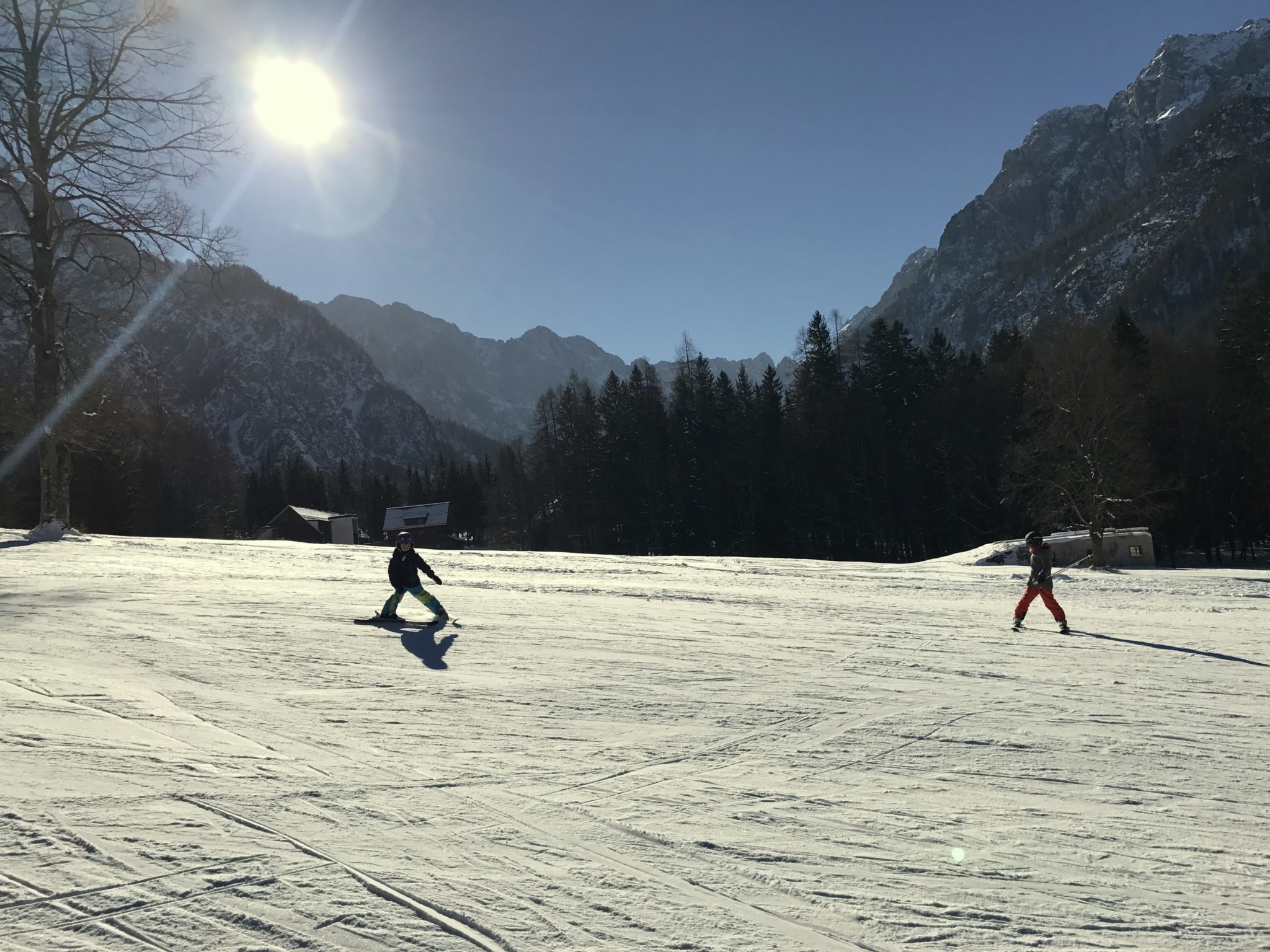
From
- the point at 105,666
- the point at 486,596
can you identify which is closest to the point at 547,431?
the point at 486,596

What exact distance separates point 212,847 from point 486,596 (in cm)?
1007

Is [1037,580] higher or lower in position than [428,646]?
higher

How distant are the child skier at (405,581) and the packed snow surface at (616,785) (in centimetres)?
62

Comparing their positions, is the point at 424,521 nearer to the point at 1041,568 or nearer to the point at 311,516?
the point at 311,516

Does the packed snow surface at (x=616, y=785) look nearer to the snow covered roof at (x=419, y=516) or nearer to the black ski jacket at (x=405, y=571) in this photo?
the black ski jacket at (x=405, y=571)

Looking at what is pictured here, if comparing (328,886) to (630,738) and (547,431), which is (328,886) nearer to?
(630,738)

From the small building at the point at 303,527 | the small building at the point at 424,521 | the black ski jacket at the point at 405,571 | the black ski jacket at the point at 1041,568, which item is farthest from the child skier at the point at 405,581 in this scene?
the small building at the point at 424,521

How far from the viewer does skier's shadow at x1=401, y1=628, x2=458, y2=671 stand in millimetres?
9117

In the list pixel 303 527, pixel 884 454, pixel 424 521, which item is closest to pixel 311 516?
pixel 303 527

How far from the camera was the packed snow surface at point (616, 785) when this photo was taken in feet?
12.5

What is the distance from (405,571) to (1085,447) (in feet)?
95.8

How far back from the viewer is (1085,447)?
98.7 ft

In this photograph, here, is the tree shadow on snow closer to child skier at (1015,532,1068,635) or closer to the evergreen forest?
child skier at (1015,532,1068,635)

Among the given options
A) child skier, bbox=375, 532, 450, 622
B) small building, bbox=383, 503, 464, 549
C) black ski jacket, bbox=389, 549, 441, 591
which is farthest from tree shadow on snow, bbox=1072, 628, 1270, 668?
small building, bbox=383, 503, 464, 549
